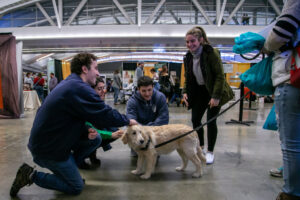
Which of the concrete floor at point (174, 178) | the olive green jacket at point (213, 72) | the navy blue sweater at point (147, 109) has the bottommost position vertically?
the concrete floor at point (174, 178)

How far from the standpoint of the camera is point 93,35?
13.0 meters

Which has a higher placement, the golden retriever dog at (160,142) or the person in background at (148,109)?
the person in background at (148,109)

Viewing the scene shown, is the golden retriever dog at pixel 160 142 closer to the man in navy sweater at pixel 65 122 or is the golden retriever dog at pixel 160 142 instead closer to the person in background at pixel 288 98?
the man in navy sweater at pixel 65 122

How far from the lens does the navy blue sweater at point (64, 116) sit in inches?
73.2

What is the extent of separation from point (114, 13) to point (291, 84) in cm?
1511

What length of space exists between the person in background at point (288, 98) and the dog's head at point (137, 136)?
4.30 ft

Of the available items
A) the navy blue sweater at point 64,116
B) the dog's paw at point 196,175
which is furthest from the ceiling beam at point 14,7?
the dog's paw at point 196,175

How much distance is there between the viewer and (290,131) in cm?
152

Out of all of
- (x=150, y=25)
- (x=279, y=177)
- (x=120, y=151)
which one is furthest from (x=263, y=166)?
(x=150, y=25)

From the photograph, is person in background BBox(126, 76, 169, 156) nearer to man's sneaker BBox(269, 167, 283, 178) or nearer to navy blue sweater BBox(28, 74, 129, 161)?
navy blue sweater BBox(28, 74, 129, 161)

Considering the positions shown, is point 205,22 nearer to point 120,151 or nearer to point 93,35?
point 93,35

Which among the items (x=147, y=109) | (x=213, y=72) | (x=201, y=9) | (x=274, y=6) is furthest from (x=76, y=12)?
(x=213, y=72)

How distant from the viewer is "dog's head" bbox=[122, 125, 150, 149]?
7.44ft

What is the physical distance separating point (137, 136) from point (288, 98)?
1.45m
